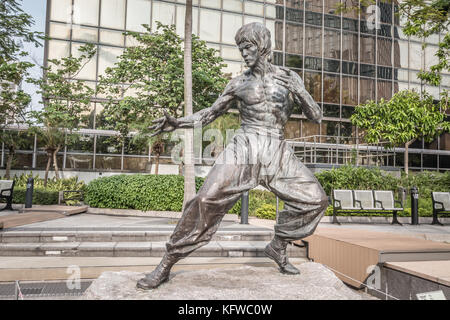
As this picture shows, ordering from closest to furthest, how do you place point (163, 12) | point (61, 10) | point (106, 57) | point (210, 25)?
point (61, 10) → point (106, 57) → point (163, 12) → point (210, 25)

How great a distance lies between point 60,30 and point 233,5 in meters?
10.4

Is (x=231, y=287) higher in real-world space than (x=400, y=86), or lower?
lower

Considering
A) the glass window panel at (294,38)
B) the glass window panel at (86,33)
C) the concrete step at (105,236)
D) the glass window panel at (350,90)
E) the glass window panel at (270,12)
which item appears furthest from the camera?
the glass window panel at (350,90)

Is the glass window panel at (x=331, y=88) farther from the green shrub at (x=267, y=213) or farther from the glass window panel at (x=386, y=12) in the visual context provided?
the green shrub at (x=267, y=213)

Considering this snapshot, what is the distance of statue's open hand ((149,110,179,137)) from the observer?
2893 mm

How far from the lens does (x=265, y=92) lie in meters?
3.12

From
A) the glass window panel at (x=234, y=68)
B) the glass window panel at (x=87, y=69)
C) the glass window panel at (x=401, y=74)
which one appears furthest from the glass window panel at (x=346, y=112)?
the glass window panel at (x=87, y=69)

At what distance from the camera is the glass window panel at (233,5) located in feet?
71.8

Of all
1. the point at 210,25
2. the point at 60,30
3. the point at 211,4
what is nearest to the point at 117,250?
the point at 60,30

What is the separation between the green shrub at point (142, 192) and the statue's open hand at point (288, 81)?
8.50 m

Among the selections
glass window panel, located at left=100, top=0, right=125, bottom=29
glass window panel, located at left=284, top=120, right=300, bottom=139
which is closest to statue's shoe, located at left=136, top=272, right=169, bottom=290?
glass window panel, located at left=100, top=0, right=125, bottom=29

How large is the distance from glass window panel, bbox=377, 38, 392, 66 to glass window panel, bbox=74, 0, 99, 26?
19269 mm

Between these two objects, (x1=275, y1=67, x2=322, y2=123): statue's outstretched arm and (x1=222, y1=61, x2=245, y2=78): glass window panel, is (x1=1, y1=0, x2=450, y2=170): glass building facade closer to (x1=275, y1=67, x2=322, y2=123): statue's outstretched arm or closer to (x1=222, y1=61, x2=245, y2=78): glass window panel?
(x1=222, y1=61, x2=245, y2=78): glass window panel

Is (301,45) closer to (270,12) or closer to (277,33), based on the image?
(277,33)
